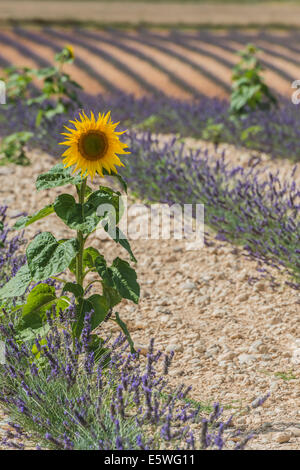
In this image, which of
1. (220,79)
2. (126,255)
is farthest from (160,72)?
(126,255)

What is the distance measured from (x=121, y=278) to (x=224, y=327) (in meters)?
1.04

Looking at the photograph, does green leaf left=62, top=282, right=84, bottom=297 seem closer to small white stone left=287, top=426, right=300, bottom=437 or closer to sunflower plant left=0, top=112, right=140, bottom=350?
sunflower plant left=0, top=112, right=140, bottom=350

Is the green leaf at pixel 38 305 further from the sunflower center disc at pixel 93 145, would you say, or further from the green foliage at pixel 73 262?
the sunflower center disc at pixel 93 145

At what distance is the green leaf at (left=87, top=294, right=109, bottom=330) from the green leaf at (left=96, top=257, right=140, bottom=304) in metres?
0.15

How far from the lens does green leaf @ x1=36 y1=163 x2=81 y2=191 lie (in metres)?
2.38

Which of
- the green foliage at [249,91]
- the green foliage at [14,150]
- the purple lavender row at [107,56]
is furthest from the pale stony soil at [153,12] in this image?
the green foliage at [14,150]

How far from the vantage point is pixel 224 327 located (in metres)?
3.29

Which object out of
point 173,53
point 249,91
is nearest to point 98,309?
point 249,91

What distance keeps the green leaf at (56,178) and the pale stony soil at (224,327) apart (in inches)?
35.0

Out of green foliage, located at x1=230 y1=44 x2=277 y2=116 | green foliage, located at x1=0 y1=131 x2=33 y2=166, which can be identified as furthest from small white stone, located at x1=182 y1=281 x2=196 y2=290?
green foliage, located at x1=230 y1=44 x2=277 y2=116

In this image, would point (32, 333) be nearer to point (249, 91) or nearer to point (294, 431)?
point (294, 431)

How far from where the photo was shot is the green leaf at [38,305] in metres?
2.50

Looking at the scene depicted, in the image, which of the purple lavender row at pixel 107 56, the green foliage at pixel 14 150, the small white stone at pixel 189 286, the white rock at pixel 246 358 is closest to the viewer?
the white rock at pixel 246 358
